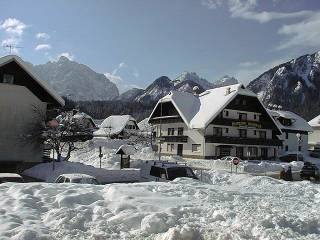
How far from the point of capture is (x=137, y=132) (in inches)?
4355

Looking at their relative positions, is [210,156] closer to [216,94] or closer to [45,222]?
[216,94]

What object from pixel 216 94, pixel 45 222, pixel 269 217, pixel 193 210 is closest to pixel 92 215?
pixel 45 222

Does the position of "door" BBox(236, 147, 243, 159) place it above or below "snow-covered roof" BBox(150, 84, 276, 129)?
below

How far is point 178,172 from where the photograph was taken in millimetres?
24594

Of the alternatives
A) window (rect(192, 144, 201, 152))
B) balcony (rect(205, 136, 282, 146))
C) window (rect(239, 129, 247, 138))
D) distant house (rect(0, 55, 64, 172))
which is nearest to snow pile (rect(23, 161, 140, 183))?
distant house (rect(0, 55, 64, 172))

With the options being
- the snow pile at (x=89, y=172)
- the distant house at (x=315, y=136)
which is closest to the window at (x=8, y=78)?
the snow pile at (x=89, y=172)

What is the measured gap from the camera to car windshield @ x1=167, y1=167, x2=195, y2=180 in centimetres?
2424

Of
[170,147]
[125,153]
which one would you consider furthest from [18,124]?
[170,147]

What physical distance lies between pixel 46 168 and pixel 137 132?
75.6 metres

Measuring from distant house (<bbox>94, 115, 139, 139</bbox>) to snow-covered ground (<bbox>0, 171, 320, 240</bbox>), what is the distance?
3620 inches

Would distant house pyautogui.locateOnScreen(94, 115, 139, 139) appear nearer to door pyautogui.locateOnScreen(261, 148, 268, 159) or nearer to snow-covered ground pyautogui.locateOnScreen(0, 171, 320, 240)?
door pyautogui.locateOnScreen(261, 148, 268, 159)

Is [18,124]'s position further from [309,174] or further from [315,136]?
[315,136]

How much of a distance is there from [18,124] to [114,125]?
243 ft

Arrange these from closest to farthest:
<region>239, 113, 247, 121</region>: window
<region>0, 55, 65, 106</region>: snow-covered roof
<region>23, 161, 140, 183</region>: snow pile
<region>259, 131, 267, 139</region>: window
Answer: <region>23, 161, 140, 183</region>: snow pile, <region>0, 55, 65, 106</region>: snow-covered roof, <region>239, 113, 247, 121</region>: window, <region>259, 131, 267, 139</region>: window
